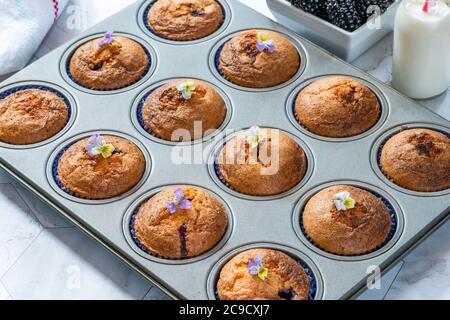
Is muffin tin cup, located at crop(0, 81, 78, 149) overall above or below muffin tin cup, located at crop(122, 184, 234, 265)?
above

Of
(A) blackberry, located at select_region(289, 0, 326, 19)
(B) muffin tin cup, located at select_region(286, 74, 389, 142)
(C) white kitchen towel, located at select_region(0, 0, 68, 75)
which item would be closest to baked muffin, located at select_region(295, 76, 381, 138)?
(B) muffin tin cup, located at select_region(286, 74, 389, 142)

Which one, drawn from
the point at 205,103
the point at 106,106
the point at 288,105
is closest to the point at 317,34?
the point at 288,105

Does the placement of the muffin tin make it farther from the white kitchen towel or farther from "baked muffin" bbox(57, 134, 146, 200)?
the white kitchen towel

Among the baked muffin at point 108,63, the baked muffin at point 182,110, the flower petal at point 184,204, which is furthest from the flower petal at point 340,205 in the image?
the baked muffin at point 108,63

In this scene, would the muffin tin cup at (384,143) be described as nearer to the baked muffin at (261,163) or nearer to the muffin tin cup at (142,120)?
the baked muffin at (261,163)

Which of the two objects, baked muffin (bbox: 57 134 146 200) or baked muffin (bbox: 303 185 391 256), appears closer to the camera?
baked muffin (bbox: 303 185 391 256)

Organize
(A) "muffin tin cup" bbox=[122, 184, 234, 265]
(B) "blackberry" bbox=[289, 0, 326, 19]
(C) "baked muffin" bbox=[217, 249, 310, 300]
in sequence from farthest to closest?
(B) "blackberry" bbox=[289, 0, 326, 19], (A) "muffin tin cup" bbox=[122, 184, 234, 265], (C) "baked muffin" bbox=[217, 249, 310, 300]

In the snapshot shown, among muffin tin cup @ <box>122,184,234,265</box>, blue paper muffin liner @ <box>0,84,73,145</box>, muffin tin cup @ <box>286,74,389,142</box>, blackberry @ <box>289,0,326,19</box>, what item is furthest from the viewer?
blackberry @ <box>289,0,326,19</box>

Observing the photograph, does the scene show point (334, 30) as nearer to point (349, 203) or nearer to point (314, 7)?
point (314, 7)
